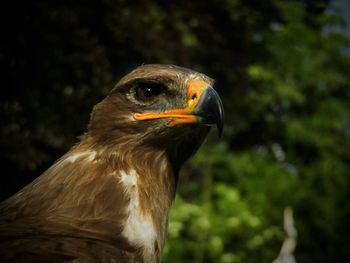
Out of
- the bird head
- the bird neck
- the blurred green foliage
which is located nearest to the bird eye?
the bird head

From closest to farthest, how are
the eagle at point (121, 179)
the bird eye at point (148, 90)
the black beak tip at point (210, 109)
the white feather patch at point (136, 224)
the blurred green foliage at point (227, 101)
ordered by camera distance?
the eagle at point (121, 179) → the white feather patch at point (136, 224) → the black beak tip at point (210, 109) → the bird eye at point (148, 90) → the blurred green foliage at point (227, 101)

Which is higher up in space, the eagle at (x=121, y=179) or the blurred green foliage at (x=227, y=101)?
the eagle at (x=121, y=179)

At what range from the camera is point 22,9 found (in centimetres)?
443

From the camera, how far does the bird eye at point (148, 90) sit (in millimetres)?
2318

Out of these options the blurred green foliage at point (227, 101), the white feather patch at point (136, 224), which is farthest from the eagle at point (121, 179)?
the blurred green foliage at point (227, 101)

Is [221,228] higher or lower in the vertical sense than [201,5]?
lower

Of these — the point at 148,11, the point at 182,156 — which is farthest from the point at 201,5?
the point at 182,156

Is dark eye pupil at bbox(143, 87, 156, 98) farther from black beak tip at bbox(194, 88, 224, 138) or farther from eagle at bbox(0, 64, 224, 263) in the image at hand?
black beak tip at bbox(194, 88, 224, 138)

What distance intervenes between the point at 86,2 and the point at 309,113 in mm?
3932

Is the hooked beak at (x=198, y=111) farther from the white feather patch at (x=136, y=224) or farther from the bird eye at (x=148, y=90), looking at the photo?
the white feather patch at (x=136, y=224)

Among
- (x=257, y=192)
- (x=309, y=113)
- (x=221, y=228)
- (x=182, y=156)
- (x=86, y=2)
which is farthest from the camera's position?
(x=309, y=113)

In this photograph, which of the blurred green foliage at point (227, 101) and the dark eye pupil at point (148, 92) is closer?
the dark eye pupil at point (148, 92)

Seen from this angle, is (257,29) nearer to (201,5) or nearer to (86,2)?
(201,5)

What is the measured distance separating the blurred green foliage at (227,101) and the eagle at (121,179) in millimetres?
2089
